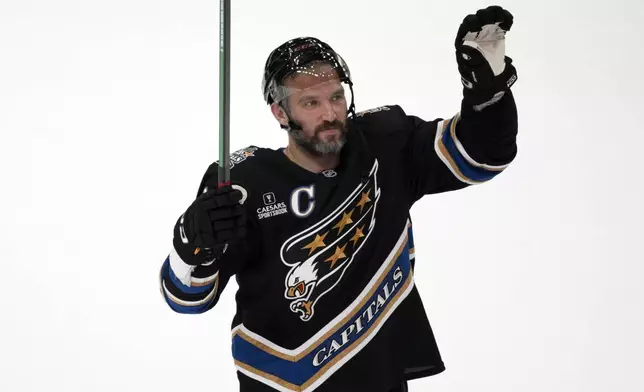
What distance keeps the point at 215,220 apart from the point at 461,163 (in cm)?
61

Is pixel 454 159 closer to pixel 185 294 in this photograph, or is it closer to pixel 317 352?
pixel 317 352

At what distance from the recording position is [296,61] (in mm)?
2135

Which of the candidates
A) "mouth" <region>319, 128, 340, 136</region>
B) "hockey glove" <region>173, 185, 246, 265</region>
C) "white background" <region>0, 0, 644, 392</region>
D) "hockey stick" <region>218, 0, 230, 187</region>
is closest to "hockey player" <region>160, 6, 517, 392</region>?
"mouth" <region>319, 128, 340, 136</region>

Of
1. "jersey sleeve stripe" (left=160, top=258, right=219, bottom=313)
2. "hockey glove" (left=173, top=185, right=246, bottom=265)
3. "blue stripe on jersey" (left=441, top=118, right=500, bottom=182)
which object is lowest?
"jersey sleeve stripe" (left=160, top=258, right=219, bottom=313)

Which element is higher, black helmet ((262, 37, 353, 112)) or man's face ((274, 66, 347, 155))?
black helmet ((262, 37, 353, 112))

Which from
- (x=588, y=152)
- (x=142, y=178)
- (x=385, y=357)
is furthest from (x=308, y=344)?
(x=588, y=152)

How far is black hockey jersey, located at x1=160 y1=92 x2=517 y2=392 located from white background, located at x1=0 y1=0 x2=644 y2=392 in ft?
3.17

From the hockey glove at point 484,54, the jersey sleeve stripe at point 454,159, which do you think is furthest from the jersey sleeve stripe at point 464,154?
the hockey glove at point 484,54

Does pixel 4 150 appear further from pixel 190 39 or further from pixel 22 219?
pixel 190 39

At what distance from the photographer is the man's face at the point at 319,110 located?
2100 mm

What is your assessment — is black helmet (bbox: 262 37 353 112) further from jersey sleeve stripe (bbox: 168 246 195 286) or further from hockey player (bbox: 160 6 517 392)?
jersey sleeve stripe (bbox: 168 246 195 286)

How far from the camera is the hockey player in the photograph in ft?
6.91

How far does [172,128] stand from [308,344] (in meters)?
1.79

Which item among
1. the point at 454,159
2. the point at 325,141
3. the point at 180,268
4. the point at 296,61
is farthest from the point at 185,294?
the point at 454,159
